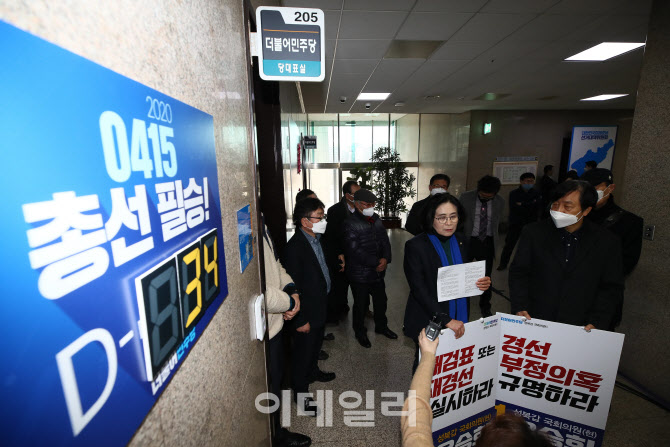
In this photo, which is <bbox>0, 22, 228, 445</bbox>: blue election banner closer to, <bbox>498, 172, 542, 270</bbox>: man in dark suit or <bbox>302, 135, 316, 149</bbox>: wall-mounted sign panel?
<bbox>498, 172, 542, 270</bbox>: man in dark suit

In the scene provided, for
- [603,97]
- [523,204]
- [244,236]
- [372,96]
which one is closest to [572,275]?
[244,236]

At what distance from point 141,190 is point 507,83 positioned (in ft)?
21.5

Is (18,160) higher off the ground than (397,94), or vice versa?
(397,94)

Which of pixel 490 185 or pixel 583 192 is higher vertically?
pixel 583 192

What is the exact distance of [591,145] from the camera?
26.9 ft

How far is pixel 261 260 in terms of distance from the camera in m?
1.56

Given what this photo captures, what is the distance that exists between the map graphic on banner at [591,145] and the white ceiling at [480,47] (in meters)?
1.96

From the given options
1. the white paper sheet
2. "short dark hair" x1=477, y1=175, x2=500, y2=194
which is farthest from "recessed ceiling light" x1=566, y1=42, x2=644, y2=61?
the white paper sheet

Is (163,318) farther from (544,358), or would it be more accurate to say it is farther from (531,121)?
(531,121)

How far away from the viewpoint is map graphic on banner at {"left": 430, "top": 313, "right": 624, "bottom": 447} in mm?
1677

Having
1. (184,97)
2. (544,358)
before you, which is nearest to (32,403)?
(184,97)

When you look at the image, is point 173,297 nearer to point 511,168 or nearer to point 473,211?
point 473,211

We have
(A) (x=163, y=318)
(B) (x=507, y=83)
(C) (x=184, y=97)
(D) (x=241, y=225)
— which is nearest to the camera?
(A) (x=163, y=318)

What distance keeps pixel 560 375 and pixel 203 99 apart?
7.28 ft
